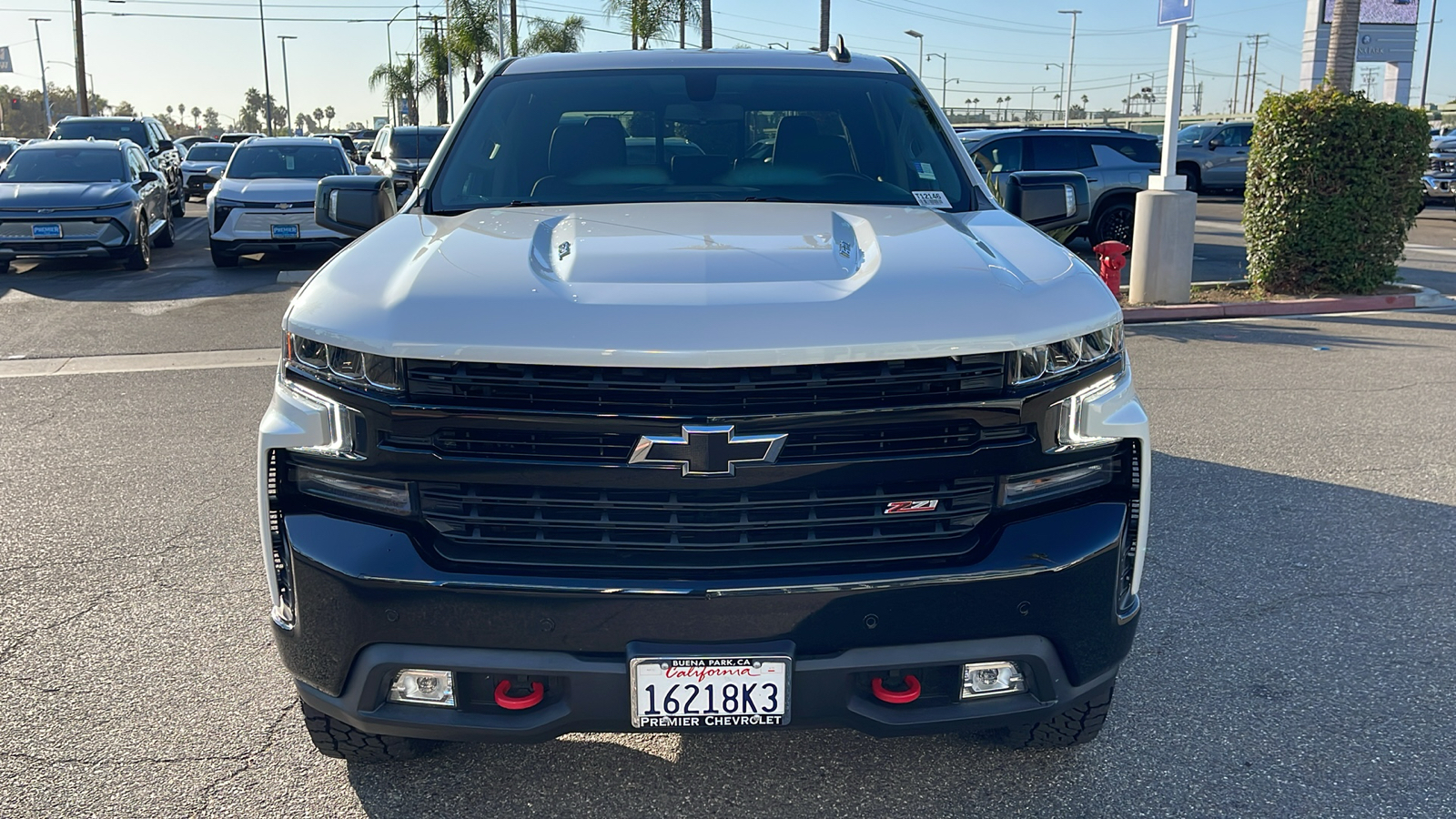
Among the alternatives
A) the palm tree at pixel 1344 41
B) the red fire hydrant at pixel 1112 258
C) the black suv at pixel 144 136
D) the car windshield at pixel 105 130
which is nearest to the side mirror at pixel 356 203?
the red fire hydrant at pixel 1112 258

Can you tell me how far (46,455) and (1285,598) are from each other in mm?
5717

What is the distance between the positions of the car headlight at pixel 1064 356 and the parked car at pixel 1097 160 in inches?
499

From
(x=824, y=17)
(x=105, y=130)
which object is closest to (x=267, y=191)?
(x=105, y=130)

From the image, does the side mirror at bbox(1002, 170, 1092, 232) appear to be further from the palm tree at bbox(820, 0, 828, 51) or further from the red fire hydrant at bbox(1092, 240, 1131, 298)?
the palm tree at bbox(820, 0, 828, 51)

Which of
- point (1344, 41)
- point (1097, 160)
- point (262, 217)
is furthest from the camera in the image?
point (1097, 160)

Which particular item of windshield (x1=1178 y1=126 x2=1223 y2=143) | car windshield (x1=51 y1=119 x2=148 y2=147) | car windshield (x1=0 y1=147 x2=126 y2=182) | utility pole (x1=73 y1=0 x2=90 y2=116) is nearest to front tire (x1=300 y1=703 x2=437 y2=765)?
car windshield (x1=0 y1=147 x2=126 y2=182)

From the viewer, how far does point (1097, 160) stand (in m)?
15.2

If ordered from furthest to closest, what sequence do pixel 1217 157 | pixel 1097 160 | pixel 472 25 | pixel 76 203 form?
pixel 472 25 → pixel 1217 157 → pixel 1097 160 → pixel 76 203

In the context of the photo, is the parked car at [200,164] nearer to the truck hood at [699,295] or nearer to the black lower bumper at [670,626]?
the truck hood at [699,295]

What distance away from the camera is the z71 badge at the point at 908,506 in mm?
2455

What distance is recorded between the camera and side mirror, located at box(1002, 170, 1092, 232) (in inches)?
160

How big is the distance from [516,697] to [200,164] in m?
28.8

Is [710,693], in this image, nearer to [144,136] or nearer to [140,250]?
[140,250]

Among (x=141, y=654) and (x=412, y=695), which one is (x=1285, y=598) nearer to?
(x=412, y=695)
